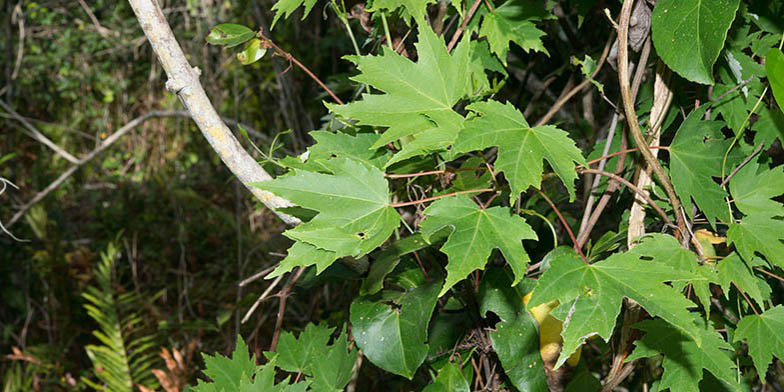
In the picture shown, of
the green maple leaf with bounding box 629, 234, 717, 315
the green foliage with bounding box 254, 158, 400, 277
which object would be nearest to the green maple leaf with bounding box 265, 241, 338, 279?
the green foliage with bounding box 254, 158, 400, 277

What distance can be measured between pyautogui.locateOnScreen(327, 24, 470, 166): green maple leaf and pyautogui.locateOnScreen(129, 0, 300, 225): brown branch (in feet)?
0.55

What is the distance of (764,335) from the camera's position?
2.60 ft

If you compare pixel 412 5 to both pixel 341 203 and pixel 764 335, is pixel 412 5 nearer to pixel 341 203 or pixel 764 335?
pixel 341 203

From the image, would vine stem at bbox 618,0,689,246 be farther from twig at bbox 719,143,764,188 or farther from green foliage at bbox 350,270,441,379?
green foliage at bbox 350,270,441,379

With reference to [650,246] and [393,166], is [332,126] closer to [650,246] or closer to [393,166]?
[393,166]

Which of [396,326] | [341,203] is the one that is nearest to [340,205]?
[341,203]

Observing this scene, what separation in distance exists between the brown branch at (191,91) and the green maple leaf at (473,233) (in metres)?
0.24

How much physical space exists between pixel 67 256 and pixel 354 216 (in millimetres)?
3164

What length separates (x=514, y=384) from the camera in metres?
0.91

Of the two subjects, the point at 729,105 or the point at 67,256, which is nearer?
the point at 729,105

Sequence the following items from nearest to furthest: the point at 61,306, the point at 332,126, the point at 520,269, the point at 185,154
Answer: the point at 520,269, the point at 332,126, the point at 61,306, the point at 185,154

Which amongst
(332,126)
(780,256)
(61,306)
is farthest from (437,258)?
(61,306)

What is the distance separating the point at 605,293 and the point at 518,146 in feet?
0.55

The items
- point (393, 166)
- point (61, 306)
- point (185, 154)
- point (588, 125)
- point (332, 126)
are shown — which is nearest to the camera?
point (393, 166)
